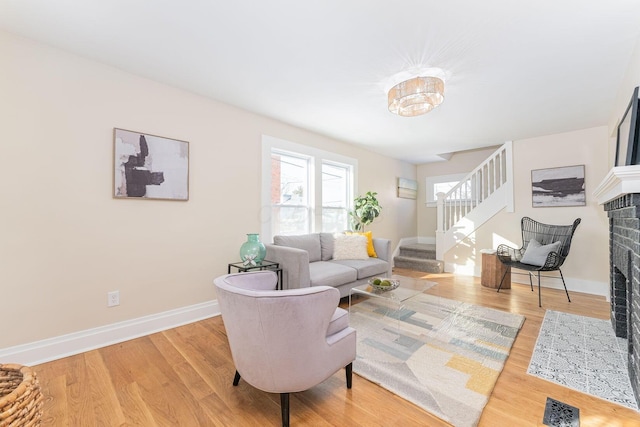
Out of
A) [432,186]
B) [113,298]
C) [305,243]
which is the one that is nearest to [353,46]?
[305,243]

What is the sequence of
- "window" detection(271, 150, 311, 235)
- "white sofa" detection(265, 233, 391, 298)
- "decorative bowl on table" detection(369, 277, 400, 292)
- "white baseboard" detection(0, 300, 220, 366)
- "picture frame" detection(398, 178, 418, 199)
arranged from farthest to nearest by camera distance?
1. "picture frame" detection(398, 178, 418, 199)
2. "window" detection(271, 150, 311, 235)
3. "white sofa" detection(265, 233, 391, 298)
4. "decorative bowl on table" detection(369, 277, 400, 292)
5. "white baseboard" detection(0, 300, 220, 366)

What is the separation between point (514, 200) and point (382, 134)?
2.50m

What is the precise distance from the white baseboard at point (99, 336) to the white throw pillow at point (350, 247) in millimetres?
1770

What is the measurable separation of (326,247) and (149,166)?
2.32 meters

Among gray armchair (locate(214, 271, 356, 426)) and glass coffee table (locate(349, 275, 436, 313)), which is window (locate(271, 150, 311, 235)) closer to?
glass coffee table (locate(349, 275, 436, 313))

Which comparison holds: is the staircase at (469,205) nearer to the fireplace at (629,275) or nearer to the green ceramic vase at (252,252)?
the fireplace at (629,275)

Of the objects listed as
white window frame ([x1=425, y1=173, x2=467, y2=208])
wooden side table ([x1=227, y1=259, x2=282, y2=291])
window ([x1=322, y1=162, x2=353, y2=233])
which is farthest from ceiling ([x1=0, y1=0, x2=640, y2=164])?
white window frame ([x1=425, y1=173, x2=467, y2=208])

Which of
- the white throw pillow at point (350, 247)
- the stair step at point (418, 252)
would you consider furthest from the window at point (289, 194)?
the stair step at point (418, 252)

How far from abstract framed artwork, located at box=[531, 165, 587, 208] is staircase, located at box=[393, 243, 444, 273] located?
186 cm

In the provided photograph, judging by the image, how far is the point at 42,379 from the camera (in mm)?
1788

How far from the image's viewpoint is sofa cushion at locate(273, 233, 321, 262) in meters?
3.35

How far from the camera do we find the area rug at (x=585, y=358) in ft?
5.53

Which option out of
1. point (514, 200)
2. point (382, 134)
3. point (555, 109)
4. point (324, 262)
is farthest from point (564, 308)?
point (382, 134)

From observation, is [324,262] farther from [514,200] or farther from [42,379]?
[514,200]
